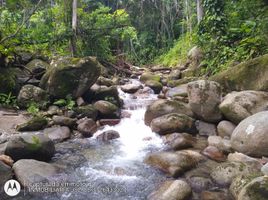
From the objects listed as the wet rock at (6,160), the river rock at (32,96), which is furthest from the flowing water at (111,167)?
the river rock at (32,96)

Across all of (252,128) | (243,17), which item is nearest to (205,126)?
(252,128)

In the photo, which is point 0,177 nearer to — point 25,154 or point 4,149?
point 25,154

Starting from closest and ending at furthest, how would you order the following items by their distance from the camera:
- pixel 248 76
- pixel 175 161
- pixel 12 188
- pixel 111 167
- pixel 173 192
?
1. pixel 173 192
2. pixel 12 188
3. pixel 175 161
4. pixel 111 167
5. pixel 248 76

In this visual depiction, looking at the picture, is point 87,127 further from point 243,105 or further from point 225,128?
point 243,105

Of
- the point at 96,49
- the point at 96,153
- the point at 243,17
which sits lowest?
the point at 96,153

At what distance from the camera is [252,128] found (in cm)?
621

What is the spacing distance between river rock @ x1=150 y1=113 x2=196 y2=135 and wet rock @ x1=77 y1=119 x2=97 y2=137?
5.90ft

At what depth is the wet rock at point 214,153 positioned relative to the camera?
6.59m

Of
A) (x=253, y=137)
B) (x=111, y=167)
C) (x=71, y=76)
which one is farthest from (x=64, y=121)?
(x=253, y=137)

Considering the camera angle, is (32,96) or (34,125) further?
(32,96)

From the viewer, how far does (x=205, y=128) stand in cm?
830

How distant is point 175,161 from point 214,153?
1149 millimetres

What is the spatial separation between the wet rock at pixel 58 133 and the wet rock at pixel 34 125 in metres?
0.23

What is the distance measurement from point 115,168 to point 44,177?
146 cm
